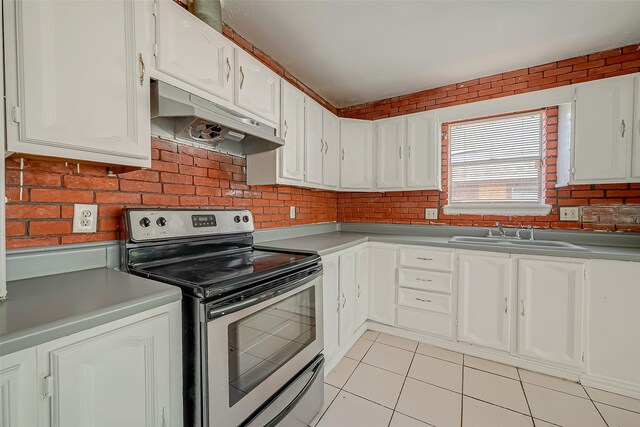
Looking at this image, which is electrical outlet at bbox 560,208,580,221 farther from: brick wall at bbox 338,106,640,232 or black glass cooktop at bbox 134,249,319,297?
black glass cooktop at bbox 134,249,319,297

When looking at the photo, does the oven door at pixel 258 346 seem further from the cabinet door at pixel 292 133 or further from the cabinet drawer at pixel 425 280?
the cabinet drawer at pixel 425 280

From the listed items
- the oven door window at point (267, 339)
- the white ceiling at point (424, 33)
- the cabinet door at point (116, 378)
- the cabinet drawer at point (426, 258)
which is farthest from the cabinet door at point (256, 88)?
the cabinet drawer at point (426, 258)

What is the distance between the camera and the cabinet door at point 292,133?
2.00 metres

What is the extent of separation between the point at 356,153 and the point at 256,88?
4.69 ft

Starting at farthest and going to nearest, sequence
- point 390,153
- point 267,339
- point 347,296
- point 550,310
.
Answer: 1. point 390,153
2. point 347,296
3. point 550,310
4. point 267,339

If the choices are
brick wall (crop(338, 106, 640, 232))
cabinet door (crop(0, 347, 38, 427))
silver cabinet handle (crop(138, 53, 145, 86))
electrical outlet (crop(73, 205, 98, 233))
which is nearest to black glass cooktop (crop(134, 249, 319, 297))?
electrical outlet (crop(73, 205, 98, 233))

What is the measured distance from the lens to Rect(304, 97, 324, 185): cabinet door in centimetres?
228

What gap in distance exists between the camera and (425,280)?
230 cm

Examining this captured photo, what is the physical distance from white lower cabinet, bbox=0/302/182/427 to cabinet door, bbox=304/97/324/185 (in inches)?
63.7

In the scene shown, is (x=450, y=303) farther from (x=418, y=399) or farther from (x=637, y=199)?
(x=637, y=199)

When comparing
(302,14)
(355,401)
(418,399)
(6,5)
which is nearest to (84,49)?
(6,5)

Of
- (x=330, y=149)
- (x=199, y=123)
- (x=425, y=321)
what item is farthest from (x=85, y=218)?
(x=425, y=321)

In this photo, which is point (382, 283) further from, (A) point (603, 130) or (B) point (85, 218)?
(B) point (85, 218)

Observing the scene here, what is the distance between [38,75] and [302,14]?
1483 mm
